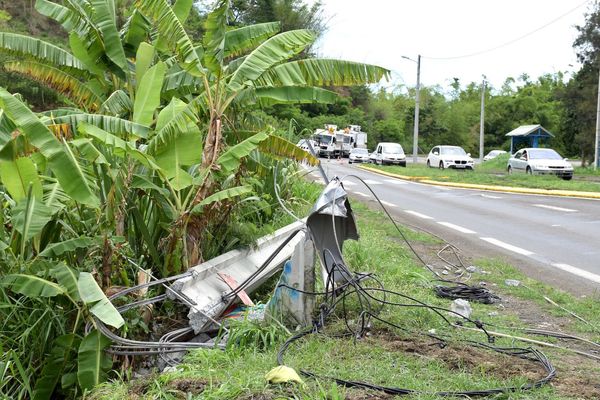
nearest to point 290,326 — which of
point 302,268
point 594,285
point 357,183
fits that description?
point 302,268

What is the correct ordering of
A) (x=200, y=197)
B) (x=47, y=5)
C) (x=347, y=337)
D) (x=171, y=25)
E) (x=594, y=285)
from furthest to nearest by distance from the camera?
(x=47, y=5) < (x=594, y=285) < (x=171, y=25) < (x=200, y=197) < (x=347, y=337)

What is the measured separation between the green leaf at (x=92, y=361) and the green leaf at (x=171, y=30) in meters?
3.13

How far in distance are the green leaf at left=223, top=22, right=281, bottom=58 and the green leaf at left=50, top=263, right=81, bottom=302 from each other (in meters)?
4.49

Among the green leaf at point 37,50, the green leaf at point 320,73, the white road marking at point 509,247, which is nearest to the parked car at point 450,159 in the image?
the white road marking at point 509,247

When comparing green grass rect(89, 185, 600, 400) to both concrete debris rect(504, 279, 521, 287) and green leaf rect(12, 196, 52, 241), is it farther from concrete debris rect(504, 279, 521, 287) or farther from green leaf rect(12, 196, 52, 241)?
green leaf rect(12, 196, 52, 241)

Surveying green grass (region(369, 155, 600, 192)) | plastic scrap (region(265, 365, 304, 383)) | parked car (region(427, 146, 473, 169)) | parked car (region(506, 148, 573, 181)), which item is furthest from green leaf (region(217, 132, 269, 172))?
parked car (region(427, 146, 473, 169))

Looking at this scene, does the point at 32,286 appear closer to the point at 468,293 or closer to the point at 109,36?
the point at 109,36

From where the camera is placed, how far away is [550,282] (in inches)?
326

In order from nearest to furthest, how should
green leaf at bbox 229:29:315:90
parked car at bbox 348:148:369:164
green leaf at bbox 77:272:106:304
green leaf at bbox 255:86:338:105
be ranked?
1. green leaf at bbox 77:272:106:304
2. green leaf at bbox 229:29:315:90
3. green leaf at bbox 255:86:338:105
4. parked car at bbox 348:148:369:164

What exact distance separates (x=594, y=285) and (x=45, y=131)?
21.0 ft

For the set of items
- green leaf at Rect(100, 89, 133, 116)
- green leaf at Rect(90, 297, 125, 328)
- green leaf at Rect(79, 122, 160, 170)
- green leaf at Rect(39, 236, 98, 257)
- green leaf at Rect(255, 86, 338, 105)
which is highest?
green leaf at Rect(255, 86, 338, 105)

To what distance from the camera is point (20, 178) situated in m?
6.18

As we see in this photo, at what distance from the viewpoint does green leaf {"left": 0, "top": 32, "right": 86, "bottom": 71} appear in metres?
9.00

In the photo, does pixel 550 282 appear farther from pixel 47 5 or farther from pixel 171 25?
pixel 47 5
